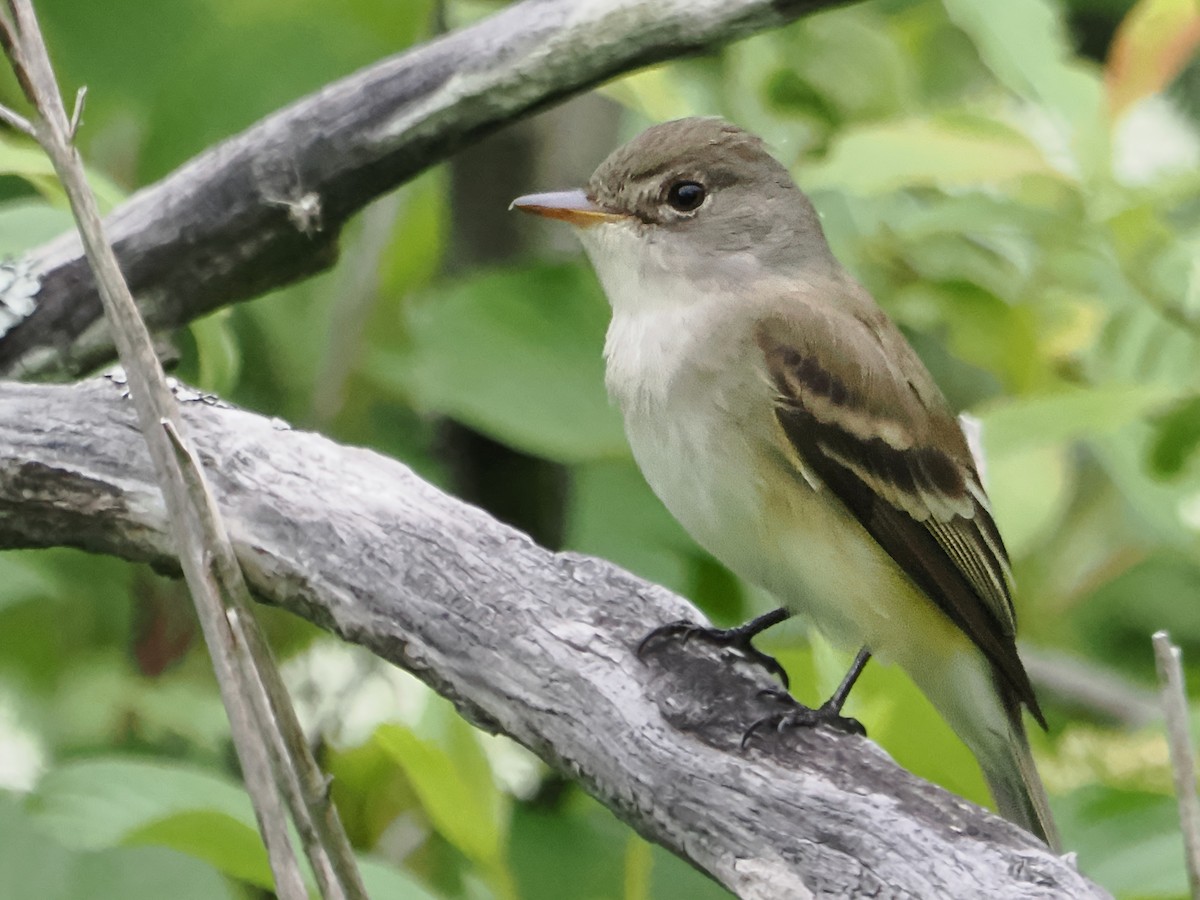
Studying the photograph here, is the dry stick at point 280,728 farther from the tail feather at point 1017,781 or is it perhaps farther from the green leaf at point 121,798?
the tail feather at point 1017,781

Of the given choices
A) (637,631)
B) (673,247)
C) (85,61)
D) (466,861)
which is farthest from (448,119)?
(466,861)

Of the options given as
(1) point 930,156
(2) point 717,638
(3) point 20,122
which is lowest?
(3) point 20,122

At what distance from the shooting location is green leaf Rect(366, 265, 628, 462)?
243 centimetres

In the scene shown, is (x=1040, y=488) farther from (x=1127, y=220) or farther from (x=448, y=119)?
(x=448, y=119)

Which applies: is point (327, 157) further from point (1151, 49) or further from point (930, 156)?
point (1151, 49)

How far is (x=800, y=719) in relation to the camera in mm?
1623

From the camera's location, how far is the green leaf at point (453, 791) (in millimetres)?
1741

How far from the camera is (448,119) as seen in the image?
76.5 inches

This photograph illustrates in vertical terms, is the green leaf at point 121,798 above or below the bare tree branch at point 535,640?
below

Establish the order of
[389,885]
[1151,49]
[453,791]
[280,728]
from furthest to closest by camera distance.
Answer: [1151,49] < [453,791] < [389,885] < [280,728]

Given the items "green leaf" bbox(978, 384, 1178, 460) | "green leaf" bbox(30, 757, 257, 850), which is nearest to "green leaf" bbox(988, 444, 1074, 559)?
"green leaf" bbox(978, 384, 1178, 460)

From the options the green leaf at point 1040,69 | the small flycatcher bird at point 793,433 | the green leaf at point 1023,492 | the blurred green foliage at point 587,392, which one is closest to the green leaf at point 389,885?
the blurred green foliage at point 587,392

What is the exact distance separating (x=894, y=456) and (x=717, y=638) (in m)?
0.44

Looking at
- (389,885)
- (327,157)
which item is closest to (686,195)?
(327,157)
